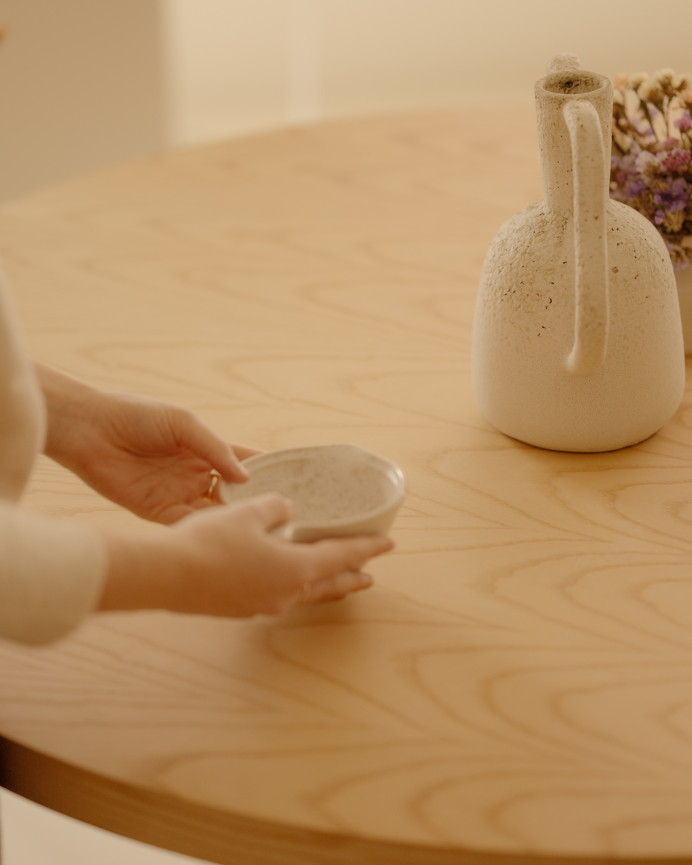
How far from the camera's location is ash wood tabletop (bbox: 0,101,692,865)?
0.61 metres

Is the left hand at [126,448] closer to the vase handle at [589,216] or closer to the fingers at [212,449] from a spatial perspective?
the fingers at [212,449]

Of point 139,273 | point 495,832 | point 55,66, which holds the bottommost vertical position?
point 495,832

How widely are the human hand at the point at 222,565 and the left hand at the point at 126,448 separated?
0.18m

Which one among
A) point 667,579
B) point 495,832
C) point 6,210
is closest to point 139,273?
point 6,210

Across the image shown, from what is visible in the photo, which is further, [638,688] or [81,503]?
[81,503]

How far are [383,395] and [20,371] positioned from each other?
410 millimetres

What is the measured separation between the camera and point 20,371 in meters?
0.70

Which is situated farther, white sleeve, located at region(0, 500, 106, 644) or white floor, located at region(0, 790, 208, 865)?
white floor, located at region(0, 790, 208, 865)

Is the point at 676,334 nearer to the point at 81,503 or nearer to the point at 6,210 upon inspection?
the point at 81,503

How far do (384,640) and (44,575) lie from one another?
0.24 metres

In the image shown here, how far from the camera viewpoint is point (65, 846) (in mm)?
1310

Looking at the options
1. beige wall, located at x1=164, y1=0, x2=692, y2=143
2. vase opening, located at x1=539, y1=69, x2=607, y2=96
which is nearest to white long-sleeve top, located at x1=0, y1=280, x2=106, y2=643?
vase opening, located at x1=539, y1=69, x2=607, y2=96

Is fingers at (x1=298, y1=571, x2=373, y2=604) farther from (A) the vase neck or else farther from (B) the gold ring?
(A) the vase neck

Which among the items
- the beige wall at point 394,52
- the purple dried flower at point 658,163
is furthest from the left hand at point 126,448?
the beige wall at point 394,52
